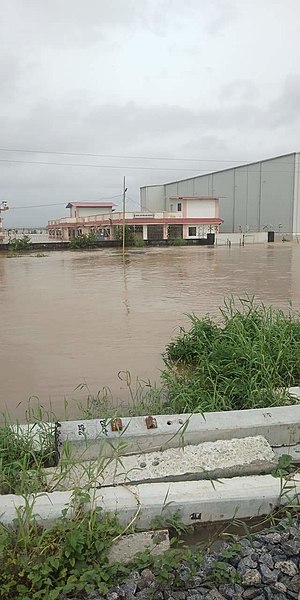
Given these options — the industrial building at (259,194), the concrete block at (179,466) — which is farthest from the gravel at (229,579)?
the industrial building at (259,194)

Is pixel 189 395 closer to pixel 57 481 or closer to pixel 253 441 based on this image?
pixel 253 441

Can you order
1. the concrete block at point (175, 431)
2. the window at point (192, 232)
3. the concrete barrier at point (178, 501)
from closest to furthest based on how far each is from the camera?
the concrete barrier at point (178, 501) < the concrete block at point (175, 431) < the window at point (192, 232)

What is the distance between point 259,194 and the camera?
41156mm

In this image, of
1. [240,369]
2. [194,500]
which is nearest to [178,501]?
[194,500]

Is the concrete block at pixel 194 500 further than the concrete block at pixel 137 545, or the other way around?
the concrete block at pixel 194 500

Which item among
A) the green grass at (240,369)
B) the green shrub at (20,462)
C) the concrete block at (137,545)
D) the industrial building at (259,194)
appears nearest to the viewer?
the concrete block at (137,545)

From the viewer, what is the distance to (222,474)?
229 centimetres

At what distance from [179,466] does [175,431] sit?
0.23 metres

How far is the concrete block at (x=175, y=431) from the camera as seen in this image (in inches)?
95.7

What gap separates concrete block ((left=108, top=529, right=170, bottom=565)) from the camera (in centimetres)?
183

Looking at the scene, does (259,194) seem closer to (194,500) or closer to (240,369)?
(240,369)

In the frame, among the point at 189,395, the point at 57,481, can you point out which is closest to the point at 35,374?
the point at 189,395

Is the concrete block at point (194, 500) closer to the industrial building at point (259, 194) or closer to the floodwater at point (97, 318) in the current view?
the floodwater at point (97, 318)

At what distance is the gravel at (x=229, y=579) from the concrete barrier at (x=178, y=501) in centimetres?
22
